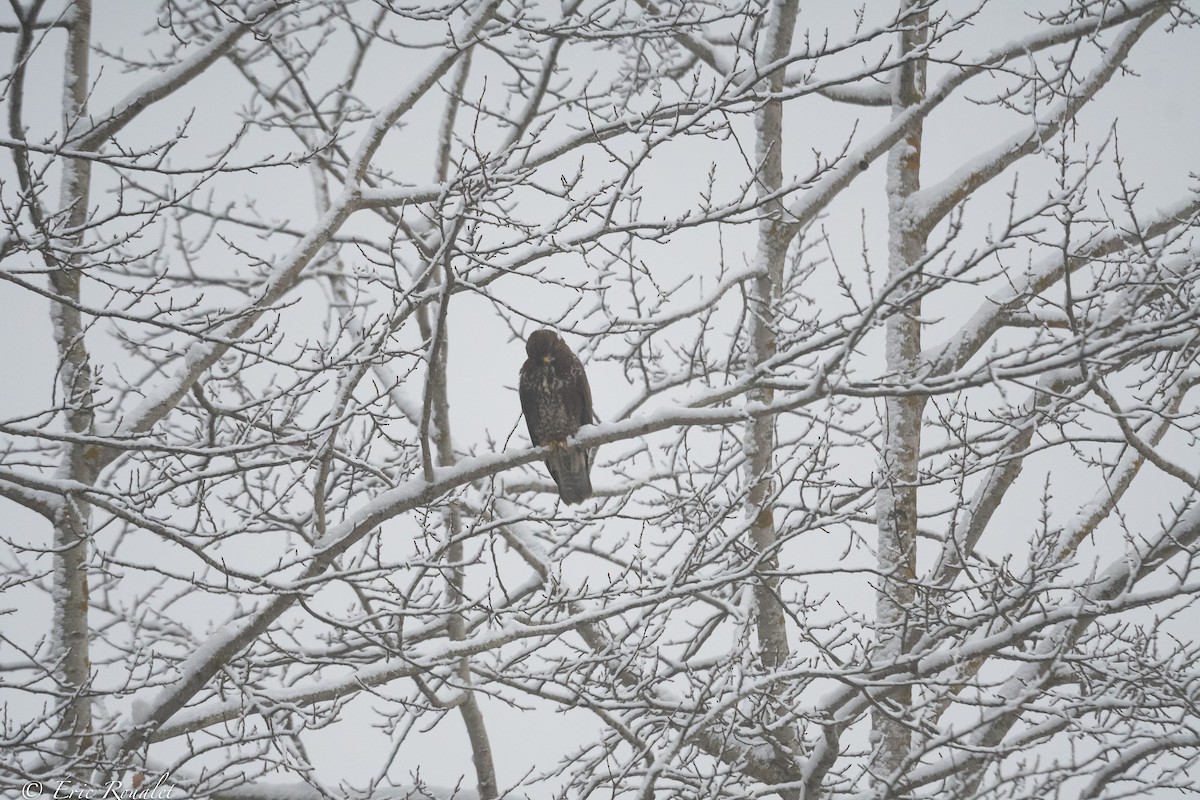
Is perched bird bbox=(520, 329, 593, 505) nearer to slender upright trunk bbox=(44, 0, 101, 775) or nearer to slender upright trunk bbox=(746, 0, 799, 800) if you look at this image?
slender upright trunk bbox=(746, 0, 799, 800)

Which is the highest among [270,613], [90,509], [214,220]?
[214,220]

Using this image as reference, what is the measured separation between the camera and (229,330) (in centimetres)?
473

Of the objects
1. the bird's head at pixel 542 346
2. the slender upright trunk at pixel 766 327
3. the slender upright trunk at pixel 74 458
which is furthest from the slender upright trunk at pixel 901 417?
the slender upright trunk at pixel 74 458

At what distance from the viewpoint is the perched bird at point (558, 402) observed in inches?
226

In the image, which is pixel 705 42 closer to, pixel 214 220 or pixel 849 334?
pixel 214 220

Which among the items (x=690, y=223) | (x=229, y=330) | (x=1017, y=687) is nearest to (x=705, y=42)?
(x=690, y=223)

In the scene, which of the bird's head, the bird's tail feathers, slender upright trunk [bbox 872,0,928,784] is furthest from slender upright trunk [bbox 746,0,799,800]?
the bird's head

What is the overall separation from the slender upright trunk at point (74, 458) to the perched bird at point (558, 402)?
2.29m

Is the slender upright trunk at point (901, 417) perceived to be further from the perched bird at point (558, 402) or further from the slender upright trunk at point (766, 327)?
the perched bird at point (558, 402)

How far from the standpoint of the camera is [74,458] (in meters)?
4.37

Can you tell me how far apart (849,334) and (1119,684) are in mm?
2127

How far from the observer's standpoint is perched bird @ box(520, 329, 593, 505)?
18.9ft

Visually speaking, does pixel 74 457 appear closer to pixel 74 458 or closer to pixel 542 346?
pixel 74 458

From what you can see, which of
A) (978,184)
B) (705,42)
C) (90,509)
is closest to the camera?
(90,509)
